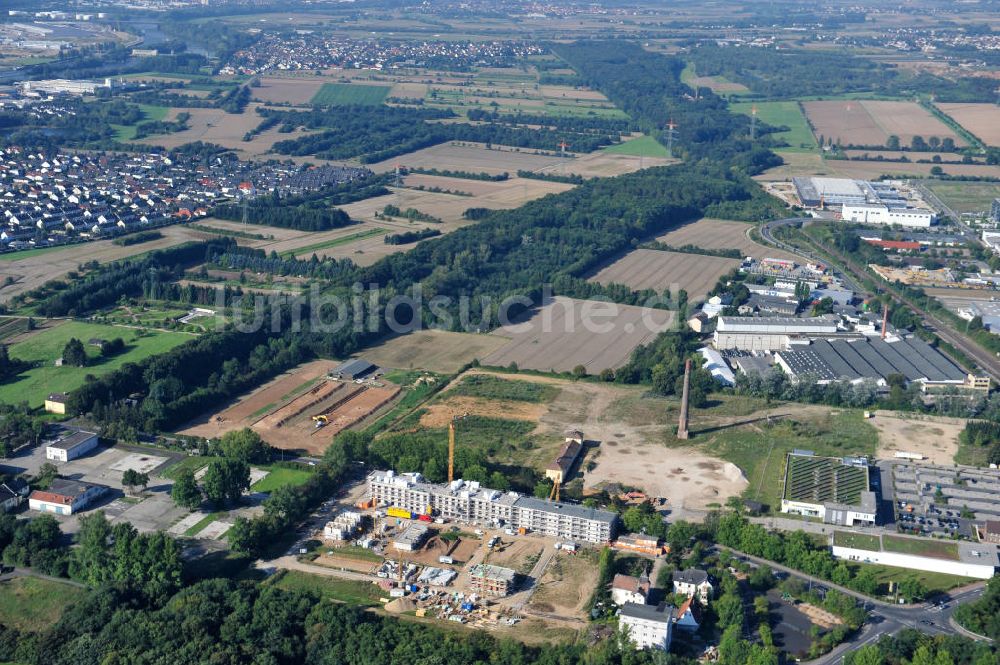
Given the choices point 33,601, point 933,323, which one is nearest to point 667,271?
point 933,323

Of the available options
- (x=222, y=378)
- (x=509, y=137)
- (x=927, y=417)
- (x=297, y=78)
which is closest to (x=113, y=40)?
(x=297, y=78)

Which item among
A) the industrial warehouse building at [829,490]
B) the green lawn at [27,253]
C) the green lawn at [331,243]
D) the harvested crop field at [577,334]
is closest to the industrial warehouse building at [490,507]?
the industrial warehouse building at [829,490]

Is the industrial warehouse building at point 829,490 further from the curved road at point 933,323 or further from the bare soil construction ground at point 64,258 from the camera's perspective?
the bare soil construction ground at point 64,258

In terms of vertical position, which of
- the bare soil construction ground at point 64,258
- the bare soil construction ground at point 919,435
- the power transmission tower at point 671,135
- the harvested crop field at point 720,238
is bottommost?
the bare soil construction ground at point 919,435

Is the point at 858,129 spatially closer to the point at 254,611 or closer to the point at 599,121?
the point at 599,121

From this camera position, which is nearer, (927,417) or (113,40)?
(927,417)
